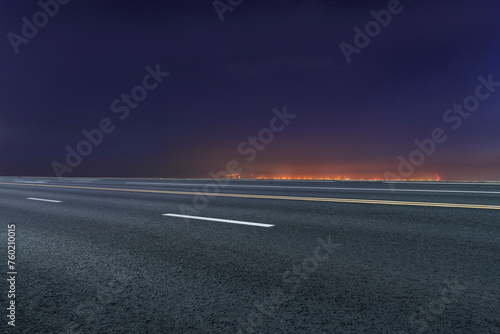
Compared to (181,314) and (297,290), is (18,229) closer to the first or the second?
(181,314)

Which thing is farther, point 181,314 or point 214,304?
point 214,304

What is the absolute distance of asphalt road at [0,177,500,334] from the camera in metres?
2.32

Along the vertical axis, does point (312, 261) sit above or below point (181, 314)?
above

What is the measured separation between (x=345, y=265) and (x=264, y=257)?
36.2 inches

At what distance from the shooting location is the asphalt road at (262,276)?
232 cm

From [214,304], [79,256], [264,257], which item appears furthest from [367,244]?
[79,256]

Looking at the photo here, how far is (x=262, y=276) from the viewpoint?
3.24 m

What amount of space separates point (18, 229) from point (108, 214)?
1.88 meters

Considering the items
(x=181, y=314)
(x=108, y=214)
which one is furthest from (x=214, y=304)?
(x=108, y=214)

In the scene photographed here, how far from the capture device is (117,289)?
2988 mm

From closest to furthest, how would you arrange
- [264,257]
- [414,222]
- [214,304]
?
[214,304] < [264,257] < [414,222]

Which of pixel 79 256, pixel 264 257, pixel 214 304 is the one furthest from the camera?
pixel 79 256

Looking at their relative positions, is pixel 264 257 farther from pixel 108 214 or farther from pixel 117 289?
pixel 108 214

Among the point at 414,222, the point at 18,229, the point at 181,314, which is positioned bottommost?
the point at 18,229
